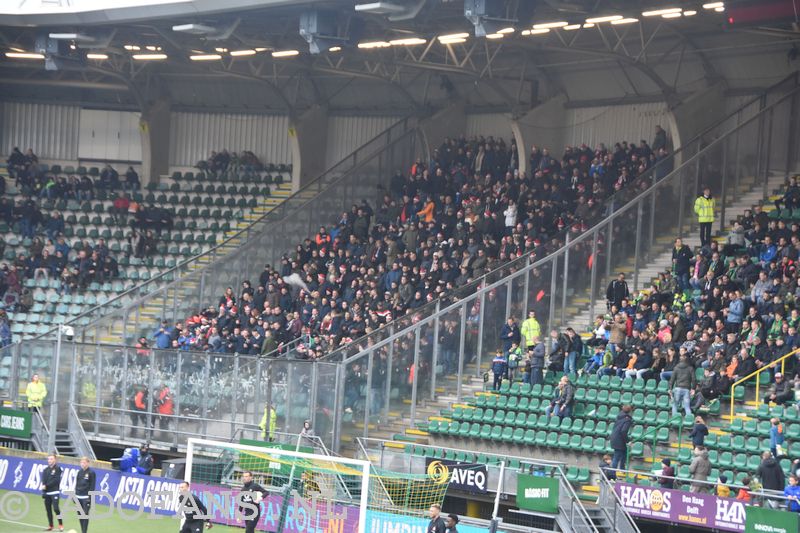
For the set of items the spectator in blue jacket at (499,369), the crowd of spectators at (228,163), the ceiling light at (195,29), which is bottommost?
the spectator in blue jacket at (499,369)

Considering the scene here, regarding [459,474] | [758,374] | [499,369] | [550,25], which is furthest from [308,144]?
[758,374]

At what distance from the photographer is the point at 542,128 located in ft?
128

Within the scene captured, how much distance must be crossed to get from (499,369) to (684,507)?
24.8 feet

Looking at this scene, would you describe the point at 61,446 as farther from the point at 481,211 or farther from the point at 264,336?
the point at 481,211

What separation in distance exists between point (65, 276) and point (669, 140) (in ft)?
62.7

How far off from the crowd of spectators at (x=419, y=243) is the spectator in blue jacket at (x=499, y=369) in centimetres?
287

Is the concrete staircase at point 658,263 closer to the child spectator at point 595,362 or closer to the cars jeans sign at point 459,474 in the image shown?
the child spectator at point 595,362

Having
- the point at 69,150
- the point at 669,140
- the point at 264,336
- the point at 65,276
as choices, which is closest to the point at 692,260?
the point at 669,140

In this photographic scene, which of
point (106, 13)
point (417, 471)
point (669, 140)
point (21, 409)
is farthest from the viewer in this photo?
point (669, 140)

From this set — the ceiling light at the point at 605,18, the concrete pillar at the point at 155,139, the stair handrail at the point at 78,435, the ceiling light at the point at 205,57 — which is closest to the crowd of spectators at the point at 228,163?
the concrete pillar at the point at 155,139

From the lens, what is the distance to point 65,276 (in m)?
41.5

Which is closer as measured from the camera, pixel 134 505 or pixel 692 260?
pixel 134 505

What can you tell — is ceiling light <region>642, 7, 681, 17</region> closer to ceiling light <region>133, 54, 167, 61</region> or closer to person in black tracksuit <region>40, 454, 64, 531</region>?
ceiling light <region>133, 54, 167, 61</region>

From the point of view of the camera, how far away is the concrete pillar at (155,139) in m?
46.6
